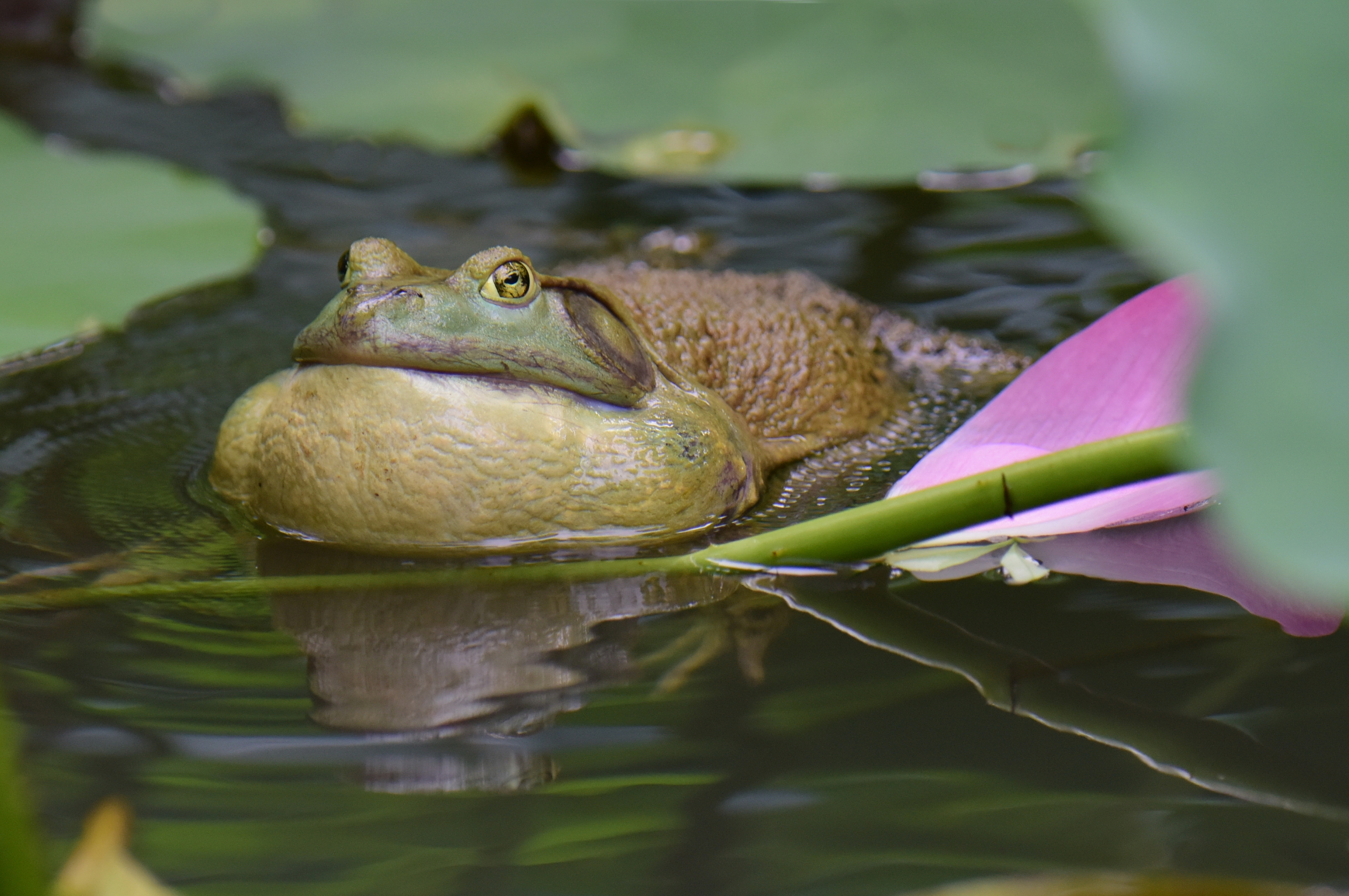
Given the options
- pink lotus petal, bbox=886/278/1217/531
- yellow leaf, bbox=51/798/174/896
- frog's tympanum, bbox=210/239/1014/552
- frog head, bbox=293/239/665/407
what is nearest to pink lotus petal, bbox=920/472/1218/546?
pink lotus petal, bbox=886/278/1217/531

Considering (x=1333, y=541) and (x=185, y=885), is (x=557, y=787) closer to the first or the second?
(x=185, y=885)

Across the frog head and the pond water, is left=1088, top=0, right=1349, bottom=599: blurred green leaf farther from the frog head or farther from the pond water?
the frog head

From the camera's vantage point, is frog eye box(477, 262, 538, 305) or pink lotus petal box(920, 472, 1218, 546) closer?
pink lotus petal box(920, 472, 1218, 546)

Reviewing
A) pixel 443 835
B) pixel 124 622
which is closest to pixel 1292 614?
pixel 443 835

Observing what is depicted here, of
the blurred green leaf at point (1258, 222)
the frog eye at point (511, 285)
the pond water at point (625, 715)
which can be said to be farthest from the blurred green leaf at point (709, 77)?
the blurred green leaf at point (1258, 222)

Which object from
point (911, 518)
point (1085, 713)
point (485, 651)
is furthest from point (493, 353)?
point (1085, 713)
